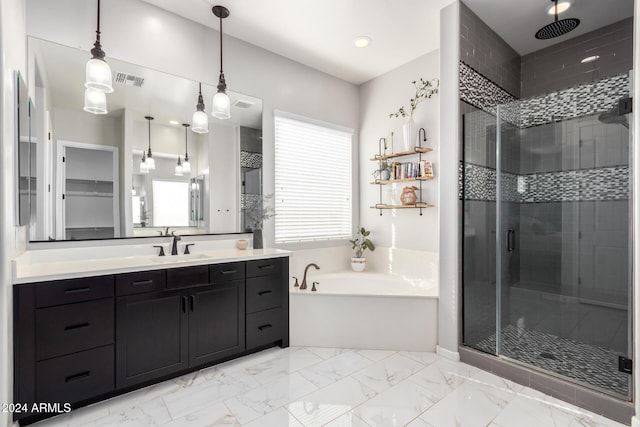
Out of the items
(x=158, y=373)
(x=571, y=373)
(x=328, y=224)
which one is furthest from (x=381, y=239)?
(x=158, y=373)

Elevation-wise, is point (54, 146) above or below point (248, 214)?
above

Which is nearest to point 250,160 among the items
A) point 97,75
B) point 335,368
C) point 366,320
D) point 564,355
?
point 97,75

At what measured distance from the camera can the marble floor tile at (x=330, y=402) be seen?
1890 mm

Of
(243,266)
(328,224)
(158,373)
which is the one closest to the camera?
(158,373)

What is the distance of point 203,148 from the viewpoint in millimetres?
2918

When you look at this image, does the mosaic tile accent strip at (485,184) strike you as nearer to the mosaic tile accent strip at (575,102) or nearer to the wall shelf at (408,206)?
the mosaic tile accent strip at (575,102)

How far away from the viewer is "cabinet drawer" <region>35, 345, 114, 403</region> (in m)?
1.80

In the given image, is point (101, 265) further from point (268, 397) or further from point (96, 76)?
point (268, 397)

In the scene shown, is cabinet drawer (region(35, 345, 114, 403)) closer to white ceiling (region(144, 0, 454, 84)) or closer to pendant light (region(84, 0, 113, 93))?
pendant light (region(84, 0, 113, 93))

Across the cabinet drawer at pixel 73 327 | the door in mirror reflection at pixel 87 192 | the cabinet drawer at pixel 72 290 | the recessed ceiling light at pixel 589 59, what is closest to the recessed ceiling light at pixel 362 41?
the recessed ceiling light at pixel 589 59

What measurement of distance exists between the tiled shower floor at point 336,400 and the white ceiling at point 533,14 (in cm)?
300

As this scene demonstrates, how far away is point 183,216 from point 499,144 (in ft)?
9.16

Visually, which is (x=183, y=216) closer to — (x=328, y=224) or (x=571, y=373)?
(x=328, y=224)

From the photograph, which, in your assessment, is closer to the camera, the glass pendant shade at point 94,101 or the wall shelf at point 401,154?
the glass pendant shade at point 94,101
